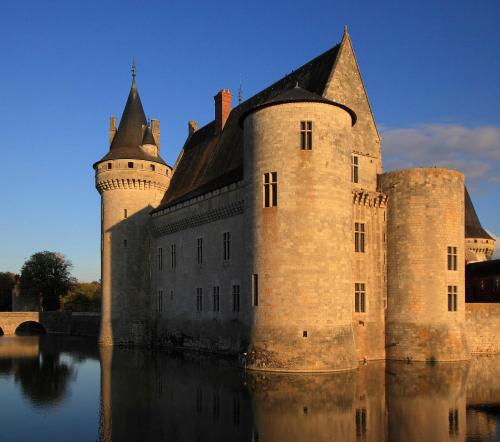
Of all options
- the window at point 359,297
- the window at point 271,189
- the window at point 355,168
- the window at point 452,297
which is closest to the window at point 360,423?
the window at point 271,189

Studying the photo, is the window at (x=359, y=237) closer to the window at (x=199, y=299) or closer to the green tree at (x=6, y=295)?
the window at (x=199, y=299)

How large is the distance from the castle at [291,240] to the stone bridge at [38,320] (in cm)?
1816

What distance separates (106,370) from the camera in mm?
24125

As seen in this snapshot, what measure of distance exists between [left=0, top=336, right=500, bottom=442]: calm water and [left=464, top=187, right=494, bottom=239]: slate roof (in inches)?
1020

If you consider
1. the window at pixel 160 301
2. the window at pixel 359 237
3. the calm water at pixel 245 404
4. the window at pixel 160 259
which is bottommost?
the calm water at pixel 245 404

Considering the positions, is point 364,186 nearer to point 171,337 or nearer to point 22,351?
point 171,337

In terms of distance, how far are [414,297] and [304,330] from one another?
24.5 feet

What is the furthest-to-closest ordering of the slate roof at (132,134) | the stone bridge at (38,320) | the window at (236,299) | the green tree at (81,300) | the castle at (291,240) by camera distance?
the green tree at (81,300) < the stone bridge at (38,320) < the slate roof at (132,134) < the window at (236,299) < the castle at (291,240)

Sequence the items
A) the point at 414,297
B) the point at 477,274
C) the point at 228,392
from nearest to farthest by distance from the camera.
→ the point at 228,392, the point at 414,297, the point at 477,274

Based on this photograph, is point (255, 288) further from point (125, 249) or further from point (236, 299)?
point (125, 249)

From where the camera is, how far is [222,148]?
35250 millimetres

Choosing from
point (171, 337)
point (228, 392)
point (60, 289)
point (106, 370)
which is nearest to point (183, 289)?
point (171, 337)

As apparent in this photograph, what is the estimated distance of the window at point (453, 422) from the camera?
1308 centimetres

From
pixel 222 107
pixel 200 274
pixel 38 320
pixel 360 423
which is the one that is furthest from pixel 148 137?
pixel 360 423
